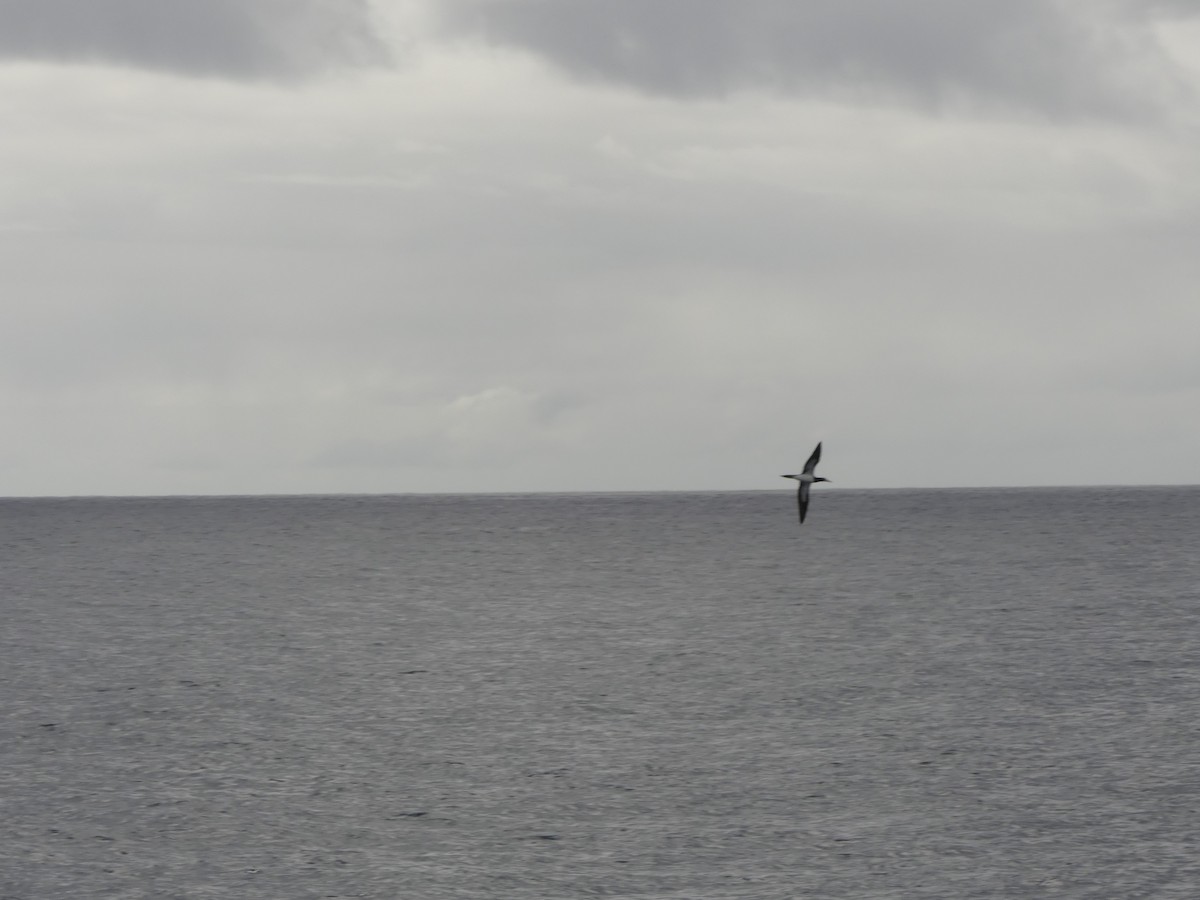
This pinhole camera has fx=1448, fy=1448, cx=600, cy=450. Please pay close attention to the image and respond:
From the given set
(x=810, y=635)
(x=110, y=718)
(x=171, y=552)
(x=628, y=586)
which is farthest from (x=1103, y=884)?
(x=171, y=552)

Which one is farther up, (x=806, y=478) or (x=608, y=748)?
(x=806, y=478)

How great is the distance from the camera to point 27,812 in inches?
1587

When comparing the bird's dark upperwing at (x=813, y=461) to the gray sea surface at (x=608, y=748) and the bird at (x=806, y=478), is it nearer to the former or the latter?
the bird at (x=806, y=478)

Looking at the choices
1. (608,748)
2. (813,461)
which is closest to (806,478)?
(813,461)

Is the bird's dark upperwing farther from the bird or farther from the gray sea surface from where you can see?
the gray sea surface

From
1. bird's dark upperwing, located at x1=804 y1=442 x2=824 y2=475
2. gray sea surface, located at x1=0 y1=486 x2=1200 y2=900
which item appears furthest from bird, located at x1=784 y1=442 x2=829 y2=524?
gray sea surface, located at x1=0 y1=486 x2=1200 y2=900

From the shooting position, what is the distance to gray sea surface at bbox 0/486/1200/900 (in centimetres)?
3466

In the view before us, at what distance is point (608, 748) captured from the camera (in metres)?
49.8

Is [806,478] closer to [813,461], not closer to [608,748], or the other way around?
[813,461]

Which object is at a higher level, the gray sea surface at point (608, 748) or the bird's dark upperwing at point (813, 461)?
the bird's dark upperwing at point (813, 461)

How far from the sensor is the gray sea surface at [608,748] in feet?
114

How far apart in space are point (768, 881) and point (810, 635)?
171ft

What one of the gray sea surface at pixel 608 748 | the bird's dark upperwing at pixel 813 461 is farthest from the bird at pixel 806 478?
the gray sea surface at pixel 608 748

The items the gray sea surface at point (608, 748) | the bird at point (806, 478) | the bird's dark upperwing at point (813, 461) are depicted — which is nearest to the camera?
the bird's dark upperwing at point (813, 461)
